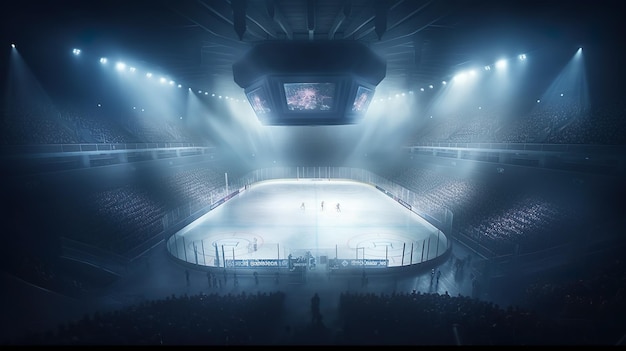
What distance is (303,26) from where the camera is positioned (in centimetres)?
1470

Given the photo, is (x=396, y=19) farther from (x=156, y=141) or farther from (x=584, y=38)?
(x=156, y=141)

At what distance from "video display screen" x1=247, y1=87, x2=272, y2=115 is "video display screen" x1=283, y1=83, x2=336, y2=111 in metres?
1.47

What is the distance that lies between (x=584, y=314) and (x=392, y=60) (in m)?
18.5

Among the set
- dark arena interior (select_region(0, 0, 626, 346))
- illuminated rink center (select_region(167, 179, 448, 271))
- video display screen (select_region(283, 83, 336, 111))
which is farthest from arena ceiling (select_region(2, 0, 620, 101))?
illuminated rink center (select_region(167, 179, 448, 271))

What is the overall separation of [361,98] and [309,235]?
405 inches

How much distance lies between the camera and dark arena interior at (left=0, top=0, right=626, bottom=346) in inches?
352

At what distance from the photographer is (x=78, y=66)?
859 inches

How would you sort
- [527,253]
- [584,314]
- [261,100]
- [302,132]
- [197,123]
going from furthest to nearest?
[302,132]
[197,123]
[261,100]
[527,253]
[584,314]

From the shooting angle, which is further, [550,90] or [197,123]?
[197,123]

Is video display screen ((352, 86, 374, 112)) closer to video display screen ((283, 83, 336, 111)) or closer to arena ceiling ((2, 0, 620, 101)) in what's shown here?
video display screen ((283, 83, 336, 111))

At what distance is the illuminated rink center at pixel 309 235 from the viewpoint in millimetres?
14578

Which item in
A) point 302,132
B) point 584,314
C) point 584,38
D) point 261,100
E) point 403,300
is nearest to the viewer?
point 584,314

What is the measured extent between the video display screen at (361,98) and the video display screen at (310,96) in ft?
5.42

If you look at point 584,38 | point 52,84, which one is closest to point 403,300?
point 584,38
